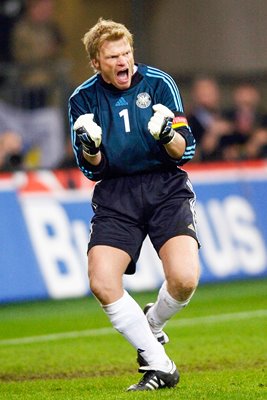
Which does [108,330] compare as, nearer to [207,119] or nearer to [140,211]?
[140,211]

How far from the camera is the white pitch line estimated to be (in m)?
11.8

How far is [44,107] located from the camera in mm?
16641

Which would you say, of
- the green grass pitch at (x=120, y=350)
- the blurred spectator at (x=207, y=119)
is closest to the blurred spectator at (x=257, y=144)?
the blurred spectator at (x=207, y=119)

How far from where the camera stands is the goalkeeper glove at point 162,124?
8086 millimetres

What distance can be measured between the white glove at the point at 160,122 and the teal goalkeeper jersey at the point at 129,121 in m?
0.32

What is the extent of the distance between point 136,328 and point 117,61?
5.82ft

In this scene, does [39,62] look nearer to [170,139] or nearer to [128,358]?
[128,358]

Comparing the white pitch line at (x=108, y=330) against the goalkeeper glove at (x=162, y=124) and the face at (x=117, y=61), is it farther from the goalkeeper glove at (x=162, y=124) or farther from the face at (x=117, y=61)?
the goalkeeper glove at (x=162, y=124)

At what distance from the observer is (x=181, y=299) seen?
8.44 meters

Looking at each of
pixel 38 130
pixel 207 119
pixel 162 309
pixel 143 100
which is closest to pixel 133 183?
pixel 143 100

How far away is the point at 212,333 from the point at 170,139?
3954 mm

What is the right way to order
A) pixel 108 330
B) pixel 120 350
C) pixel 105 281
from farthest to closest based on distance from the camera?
pixel 108 330 → pixel 120 350 → pixel 105 281

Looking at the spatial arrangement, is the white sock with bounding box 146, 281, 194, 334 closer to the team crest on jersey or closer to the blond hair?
the team crest on jersey

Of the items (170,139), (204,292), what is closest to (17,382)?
(170,139)
